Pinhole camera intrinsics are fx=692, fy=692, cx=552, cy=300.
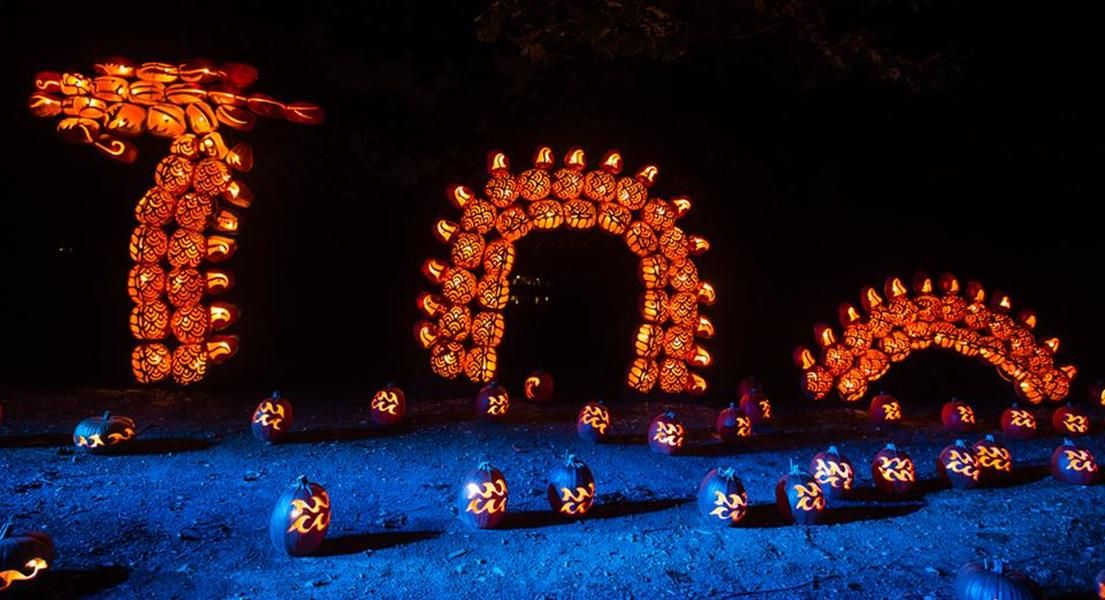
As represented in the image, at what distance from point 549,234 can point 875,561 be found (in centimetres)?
941

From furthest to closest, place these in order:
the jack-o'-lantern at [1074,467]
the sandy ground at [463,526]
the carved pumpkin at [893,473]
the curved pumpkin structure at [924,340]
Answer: the curved pumpkin structure at [924,340] < the jack-o'-lantern at [1074,467] < the carved pumpkin at [893,473] < the sandy ground at [463,526]

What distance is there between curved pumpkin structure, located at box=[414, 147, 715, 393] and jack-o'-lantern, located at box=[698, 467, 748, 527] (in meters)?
4.27

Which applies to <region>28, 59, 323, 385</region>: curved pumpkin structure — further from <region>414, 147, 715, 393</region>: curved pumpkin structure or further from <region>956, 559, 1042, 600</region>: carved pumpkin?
<region>956, 559, 1042, 600</region>: carved pumpkin

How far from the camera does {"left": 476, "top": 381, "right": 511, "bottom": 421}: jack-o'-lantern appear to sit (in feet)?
29.9

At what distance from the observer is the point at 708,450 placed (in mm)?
8273

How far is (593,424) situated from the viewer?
8.36 metres

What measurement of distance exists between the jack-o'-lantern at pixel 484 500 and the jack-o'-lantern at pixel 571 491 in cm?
47

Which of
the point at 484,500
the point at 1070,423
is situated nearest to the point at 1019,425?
the point at 1070,423

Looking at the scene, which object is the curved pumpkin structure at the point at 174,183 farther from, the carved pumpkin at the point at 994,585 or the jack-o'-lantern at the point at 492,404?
the carved pumpkin at the point at 994,585

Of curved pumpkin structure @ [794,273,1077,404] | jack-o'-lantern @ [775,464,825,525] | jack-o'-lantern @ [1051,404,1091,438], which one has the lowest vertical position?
jack-o'-lantern @ [775,464,825,525]

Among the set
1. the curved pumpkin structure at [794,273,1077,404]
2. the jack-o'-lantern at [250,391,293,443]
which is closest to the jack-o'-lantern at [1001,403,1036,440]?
the curved pumpkin structure at [794,273,1077,404]

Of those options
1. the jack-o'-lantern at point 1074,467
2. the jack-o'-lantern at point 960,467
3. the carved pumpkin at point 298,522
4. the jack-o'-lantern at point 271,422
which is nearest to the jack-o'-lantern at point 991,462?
the jack-o'-lantern at point 960,467

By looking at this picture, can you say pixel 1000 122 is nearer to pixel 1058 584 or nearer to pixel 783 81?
pixel 783 81

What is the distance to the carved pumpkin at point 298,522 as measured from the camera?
4.91 m
